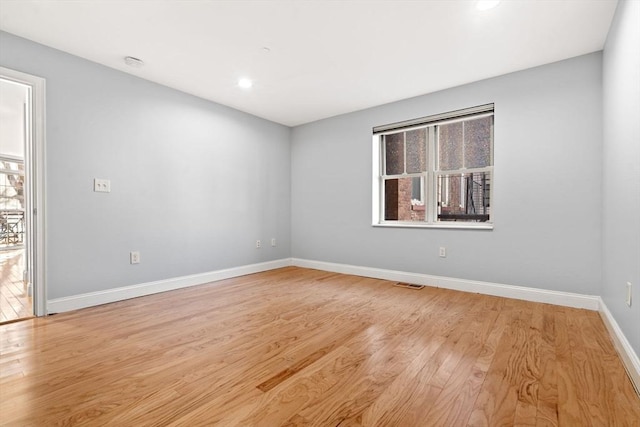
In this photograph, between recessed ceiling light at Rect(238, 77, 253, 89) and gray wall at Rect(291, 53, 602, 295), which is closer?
gray wall at Rect(291, 53, 602, 295)

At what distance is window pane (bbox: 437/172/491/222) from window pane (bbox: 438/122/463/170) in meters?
0.15

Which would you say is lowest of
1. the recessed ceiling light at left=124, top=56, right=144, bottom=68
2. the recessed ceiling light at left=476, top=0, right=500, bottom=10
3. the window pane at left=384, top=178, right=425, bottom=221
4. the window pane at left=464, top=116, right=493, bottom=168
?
the window pane at left=384, top=178, right=425, bottom=221

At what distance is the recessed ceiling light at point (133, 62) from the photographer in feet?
9.54

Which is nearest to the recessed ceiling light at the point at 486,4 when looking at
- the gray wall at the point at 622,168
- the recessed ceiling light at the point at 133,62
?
the gray wall at the point at 622,168

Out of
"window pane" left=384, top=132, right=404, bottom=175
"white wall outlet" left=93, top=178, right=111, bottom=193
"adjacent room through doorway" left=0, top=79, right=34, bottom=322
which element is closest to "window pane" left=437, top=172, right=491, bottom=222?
"window pane" left=384, top=132, right=404, bottom=175

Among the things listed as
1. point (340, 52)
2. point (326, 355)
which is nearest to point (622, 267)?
point (326, 355)

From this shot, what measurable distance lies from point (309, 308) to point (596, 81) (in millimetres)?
3442

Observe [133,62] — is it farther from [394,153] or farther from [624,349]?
[624,349]

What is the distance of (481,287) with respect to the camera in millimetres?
3338

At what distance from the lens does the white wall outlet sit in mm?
2984

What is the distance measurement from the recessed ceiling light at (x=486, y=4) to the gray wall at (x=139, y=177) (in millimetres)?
3234

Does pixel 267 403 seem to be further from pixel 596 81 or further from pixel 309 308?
pixel 596 81

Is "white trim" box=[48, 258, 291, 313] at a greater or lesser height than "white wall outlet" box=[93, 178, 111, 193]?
lesser

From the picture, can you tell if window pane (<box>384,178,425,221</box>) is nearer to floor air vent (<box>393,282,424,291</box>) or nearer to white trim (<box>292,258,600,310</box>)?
white trim (<box>292,258,600,310</box>)
